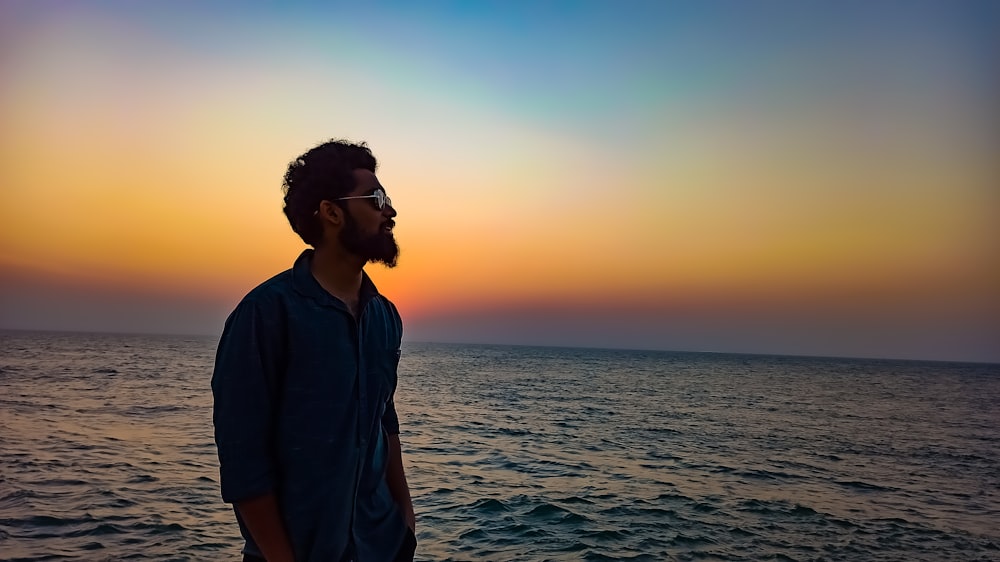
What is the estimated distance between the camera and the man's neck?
237cm

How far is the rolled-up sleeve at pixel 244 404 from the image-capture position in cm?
196

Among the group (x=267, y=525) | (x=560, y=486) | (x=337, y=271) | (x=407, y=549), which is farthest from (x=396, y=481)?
(x=560, y=486)

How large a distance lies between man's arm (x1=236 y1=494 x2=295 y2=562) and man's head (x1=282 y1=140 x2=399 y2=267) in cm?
95

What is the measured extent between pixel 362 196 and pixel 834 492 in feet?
56.7

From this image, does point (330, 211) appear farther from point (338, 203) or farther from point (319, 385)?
point (319, 385)

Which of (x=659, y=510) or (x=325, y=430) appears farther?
(x=659, y=510)

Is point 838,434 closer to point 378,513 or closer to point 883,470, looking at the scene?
point 883,470

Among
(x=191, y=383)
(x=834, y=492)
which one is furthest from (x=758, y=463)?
(x=191, y=383)

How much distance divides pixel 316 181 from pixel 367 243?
30 cm

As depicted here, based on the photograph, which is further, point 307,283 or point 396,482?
point 396,482

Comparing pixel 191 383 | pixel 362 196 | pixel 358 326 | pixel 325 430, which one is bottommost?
pixel 191 383

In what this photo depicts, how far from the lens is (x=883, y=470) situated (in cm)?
1966

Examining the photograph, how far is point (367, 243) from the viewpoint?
2432mm

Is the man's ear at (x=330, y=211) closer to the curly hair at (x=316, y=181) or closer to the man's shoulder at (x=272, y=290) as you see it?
the curly hair at (x=316, y=181)
